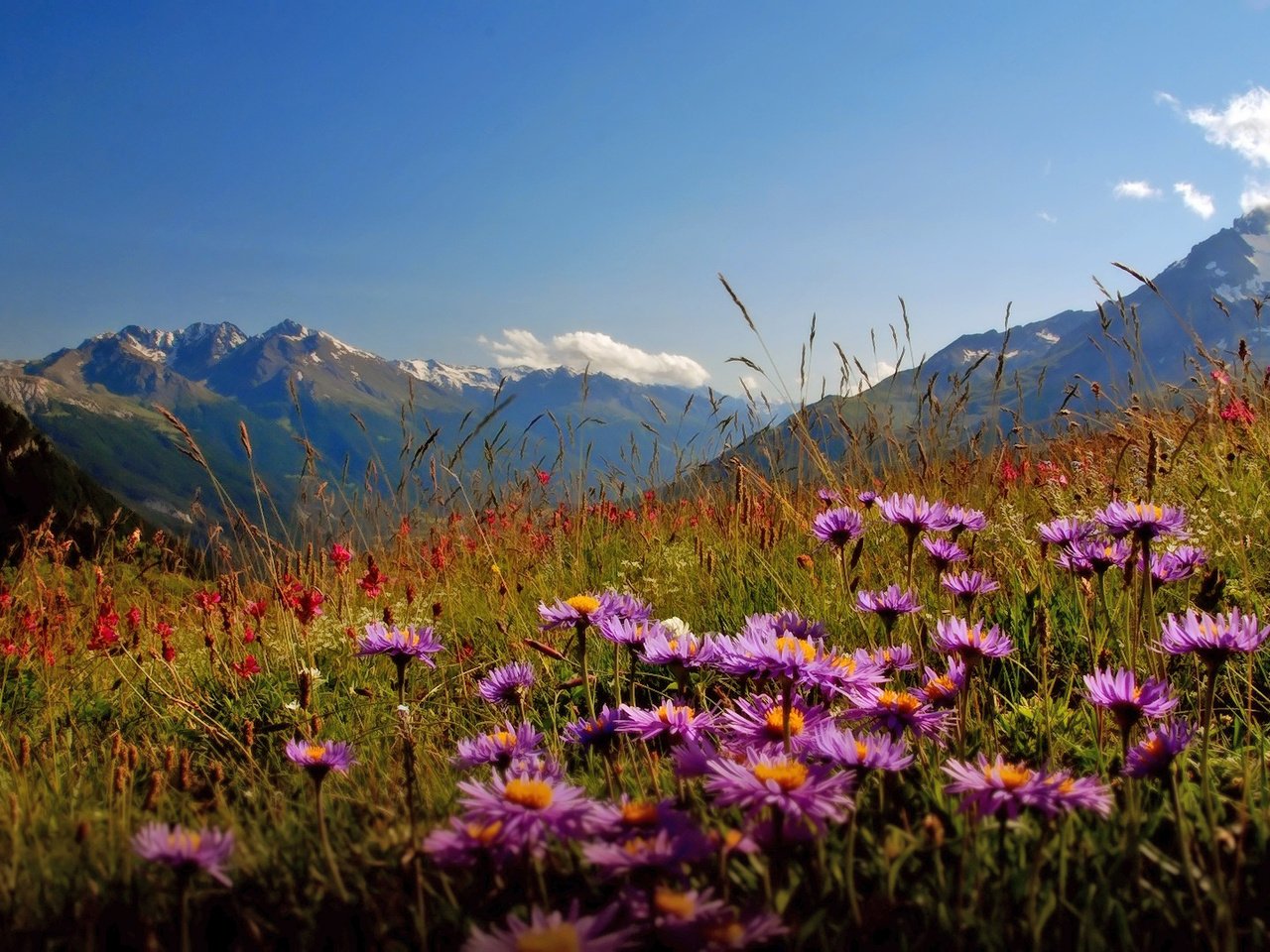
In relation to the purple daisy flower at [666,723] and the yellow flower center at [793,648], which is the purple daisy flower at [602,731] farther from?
the yellow flower center at [793,648]

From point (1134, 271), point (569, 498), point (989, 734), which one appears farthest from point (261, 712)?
point (1134, 271)

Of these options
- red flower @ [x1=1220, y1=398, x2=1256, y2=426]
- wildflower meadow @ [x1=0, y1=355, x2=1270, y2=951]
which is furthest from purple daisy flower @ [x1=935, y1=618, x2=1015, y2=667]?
red flower @ [x1=1220, y1=398, x2=1256, y2=426]

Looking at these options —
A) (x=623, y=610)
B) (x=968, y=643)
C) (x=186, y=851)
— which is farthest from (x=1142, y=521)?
(x=186, y=851)

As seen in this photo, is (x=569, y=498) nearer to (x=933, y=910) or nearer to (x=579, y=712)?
(x=579, y=712)

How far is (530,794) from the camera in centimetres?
98

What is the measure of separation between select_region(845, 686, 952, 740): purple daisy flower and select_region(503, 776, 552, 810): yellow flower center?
0.69 meters

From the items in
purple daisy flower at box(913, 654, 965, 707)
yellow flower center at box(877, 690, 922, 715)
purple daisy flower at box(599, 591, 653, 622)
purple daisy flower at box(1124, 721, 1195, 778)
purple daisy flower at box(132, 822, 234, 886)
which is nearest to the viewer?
purple daisy flower at box(132, 822, 234, 886)

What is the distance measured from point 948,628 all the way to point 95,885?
1474 mm

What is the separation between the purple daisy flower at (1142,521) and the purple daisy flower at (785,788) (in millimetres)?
1124

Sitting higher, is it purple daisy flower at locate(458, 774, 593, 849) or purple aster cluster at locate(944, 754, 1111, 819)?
purple daisy flower at locate(458, 774, 593, 849)

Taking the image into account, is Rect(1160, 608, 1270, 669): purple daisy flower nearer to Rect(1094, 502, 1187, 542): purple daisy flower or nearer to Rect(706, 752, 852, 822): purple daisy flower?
Rect(1094, 502, 1187, 542): purple daisy flower

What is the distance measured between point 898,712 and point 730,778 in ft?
1.89

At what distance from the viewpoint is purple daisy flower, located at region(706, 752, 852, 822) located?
0.97 m

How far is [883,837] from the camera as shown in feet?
3.88
